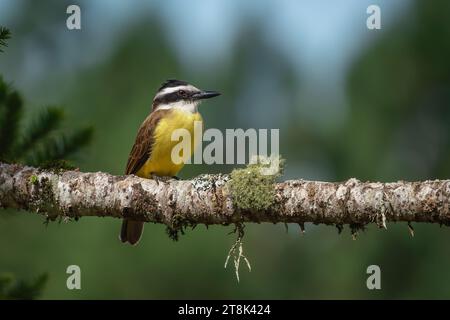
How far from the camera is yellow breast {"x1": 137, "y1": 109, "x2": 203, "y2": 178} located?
780 cm

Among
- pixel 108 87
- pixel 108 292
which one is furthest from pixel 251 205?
pixel 108 87

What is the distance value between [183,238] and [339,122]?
635 centimetres

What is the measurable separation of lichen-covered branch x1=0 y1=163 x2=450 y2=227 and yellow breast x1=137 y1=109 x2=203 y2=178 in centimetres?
211

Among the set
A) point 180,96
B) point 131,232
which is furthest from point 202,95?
point 131,232

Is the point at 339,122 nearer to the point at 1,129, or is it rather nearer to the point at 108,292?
the point at 108,292

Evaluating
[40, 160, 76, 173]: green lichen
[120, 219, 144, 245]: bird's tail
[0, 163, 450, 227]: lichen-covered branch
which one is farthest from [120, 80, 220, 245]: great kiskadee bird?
[0, 163, 450, 227]: lichen-covered branch

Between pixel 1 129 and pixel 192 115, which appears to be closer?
pixel 1 129

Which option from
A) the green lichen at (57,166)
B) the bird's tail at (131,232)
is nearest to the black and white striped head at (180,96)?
the bird's tail at (131,232)

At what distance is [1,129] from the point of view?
17.8ft

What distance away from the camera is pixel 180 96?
27.6ft

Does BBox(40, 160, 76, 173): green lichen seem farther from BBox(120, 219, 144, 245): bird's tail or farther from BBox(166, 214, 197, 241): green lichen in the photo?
BBox(120, 219, 144, 245): bird's tail

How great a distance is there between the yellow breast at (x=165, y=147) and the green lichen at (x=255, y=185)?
244cm

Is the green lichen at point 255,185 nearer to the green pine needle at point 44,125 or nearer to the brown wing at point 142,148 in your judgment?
the green pine needle at point 44,125

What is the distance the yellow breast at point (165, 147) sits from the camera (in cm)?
780
